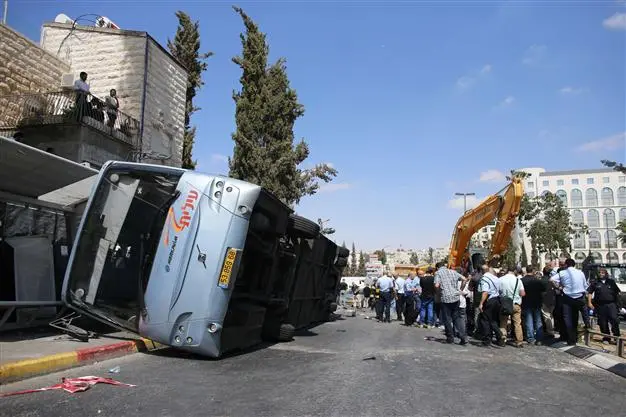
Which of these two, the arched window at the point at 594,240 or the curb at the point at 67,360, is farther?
the arched window at the point at 594,240

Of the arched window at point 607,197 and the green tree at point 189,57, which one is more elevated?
the arched window at point 607,197

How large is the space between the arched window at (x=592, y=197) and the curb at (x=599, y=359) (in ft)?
386

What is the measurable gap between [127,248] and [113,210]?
69 centimetres

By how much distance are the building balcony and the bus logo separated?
910 centimetres

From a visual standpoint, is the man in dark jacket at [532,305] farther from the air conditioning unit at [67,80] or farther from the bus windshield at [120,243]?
the air conditioning unit at [67,80]

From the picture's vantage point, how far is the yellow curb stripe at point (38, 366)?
5.38 metres

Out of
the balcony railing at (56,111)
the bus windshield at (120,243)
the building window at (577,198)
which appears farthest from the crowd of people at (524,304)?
the building window at (577,198)

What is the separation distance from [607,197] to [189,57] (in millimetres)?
112093

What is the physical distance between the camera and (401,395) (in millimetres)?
5367

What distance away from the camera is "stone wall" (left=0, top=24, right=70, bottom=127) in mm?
14492

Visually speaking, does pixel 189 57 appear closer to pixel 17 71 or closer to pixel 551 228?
pixel 17 71

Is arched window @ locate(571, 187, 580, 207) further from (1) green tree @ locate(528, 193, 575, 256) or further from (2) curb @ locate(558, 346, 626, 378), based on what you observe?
(2) curb @ locate(558, 346, 626, 378)

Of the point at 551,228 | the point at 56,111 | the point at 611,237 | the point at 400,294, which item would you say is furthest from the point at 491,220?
the point at 611,237

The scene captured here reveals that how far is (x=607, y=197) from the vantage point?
11038cm
